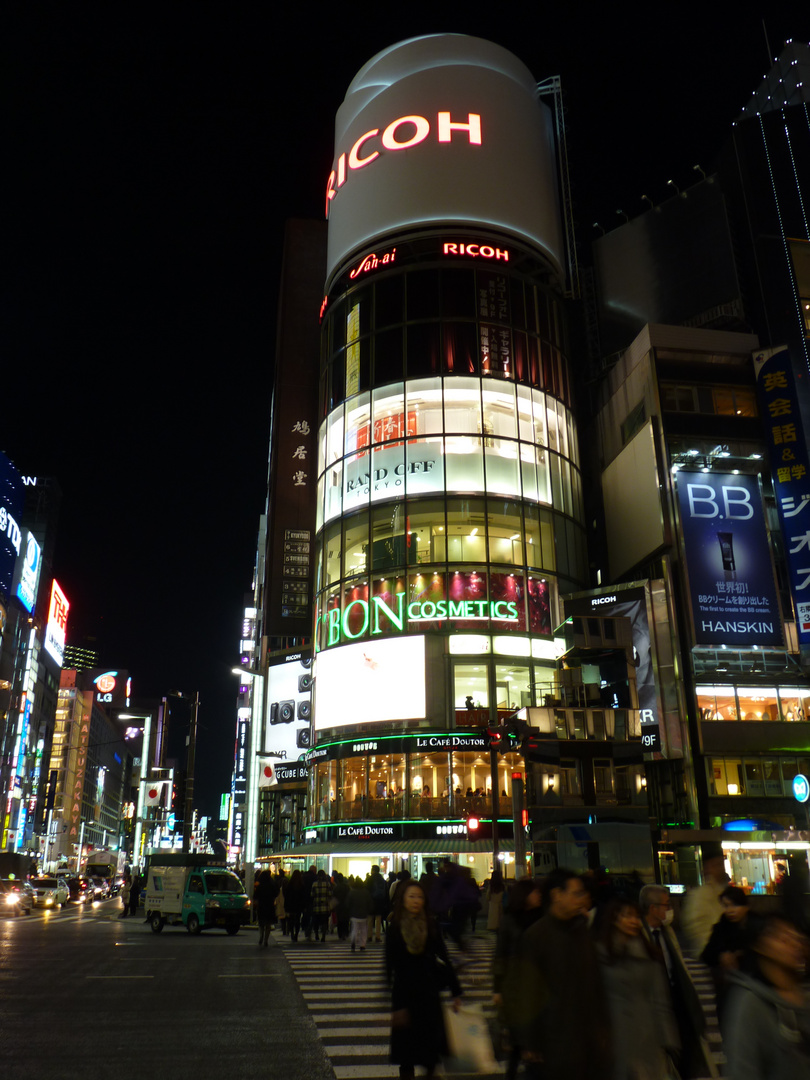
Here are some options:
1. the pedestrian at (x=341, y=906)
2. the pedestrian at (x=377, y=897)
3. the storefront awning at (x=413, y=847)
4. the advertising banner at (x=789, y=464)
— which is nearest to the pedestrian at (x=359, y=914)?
the pedestrian at (x=377, y=897)

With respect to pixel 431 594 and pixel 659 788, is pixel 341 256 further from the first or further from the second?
pixel 659 788

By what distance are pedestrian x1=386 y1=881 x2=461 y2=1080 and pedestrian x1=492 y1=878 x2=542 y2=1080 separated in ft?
1.59

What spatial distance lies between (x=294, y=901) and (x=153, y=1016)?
47.8 feet

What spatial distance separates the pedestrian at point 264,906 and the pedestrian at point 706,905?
15.4 metres

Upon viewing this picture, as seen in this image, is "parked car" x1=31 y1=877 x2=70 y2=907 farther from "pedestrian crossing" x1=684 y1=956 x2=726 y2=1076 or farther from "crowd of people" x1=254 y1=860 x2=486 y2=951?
"pedestrian crossing" x1=684 y1=956 x2=726 y2=1076

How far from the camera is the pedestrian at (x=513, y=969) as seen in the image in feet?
19.8

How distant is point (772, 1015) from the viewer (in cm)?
420

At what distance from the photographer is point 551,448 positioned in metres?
45.4

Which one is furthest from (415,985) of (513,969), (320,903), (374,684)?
(374,684)

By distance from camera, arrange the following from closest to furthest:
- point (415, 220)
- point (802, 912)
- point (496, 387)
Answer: point (802, 912), point (496, 387), point (415, 220)

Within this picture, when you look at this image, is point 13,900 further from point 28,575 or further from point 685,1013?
point 28,575

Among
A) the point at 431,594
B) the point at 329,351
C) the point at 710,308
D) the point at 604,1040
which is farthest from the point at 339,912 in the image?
the point at 710,308

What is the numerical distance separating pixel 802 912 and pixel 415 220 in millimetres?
44919

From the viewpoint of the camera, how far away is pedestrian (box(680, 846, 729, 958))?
886 centimetres
